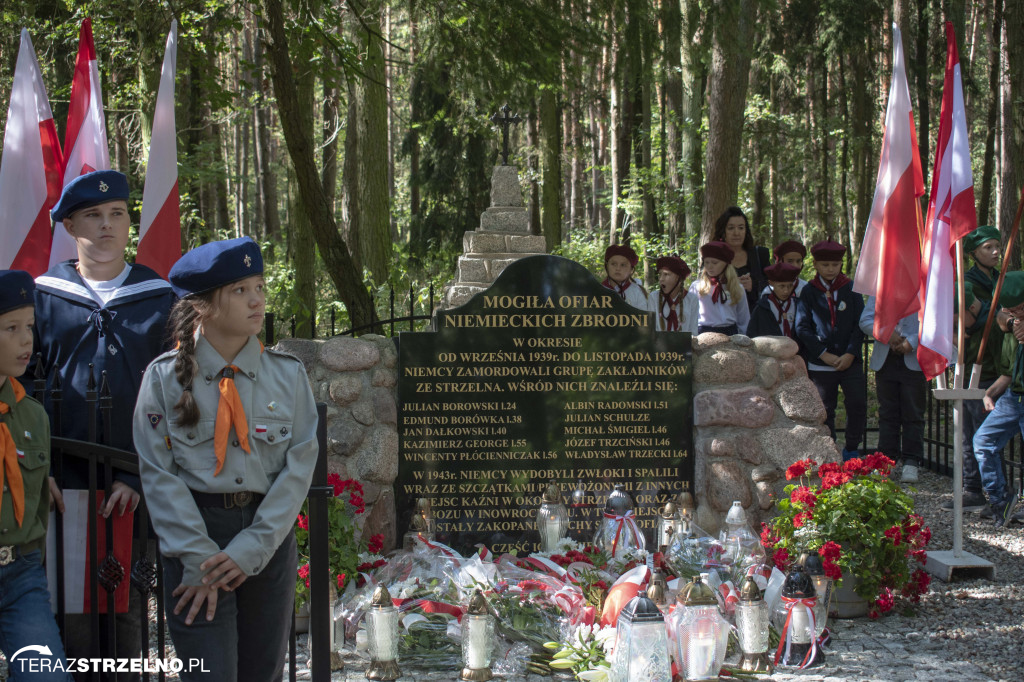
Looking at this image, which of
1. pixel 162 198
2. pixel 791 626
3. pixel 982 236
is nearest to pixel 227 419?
pixel 791 626

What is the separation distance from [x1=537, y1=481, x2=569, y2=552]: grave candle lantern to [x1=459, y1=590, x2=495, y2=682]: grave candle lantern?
3.75 ft

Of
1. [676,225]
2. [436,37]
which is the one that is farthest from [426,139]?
[436,37]

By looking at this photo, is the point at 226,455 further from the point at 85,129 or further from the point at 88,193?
the point at 85,129

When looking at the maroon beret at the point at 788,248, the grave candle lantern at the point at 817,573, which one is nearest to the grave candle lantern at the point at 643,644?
the grave candle lantern at the point at 817,573

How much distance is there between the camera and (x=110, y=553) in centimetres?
276

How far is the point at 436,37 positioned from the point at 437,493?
4.24 m

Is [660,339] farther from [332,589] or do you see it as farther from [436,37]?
[436,37]

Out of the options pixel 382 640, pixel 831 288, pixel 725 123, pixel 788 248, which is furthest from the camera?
pixel 725 123

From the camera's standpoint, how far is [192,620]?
2.38 meters

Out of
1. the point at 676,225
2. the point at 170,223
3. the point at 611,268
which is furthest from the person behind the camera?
the point at 676,225

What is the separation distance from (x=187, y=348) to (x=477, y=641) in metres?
1.91

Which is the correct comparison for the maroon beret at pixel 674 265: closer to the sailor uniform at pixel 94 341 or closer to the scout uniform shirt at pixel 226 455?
the sailor uniform at pixel 94 341

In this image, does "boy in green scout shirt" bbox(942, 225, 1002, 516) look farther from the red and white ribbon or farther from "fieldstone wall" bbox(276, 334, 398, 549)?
"fieldstone wall" bbox(276, 334, 398, 549)

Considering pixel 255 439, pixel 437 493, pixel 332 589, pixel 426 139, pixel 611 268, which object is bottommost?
pixel 332 589
